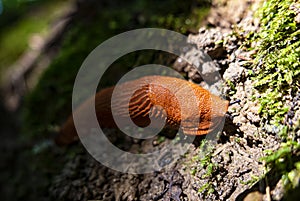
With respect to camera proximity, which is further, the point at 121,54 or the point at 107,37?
the point at 107,37

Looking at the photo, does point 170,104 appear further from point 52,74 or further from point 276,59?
point 52,74

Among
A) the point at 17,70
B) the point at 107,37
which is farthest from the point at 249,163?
the point at 17,70

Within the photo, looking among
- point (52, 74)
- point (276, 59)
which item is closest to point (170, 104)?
point (276, 59)

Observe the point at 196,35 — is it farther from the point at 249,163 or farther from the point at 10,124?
the point at 10,124

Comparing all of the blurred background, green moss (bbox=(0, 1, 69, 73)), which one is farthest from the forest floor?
green moss (bbox=(0, 1, 69, 73))

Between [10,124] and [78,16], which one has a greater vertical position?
[78,16]

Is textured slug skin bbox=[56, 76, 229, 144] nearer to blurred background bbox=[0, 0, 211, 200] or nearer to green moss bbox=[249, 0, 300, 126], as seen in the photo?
green moss bbox=[249, 0, 300, 126]
